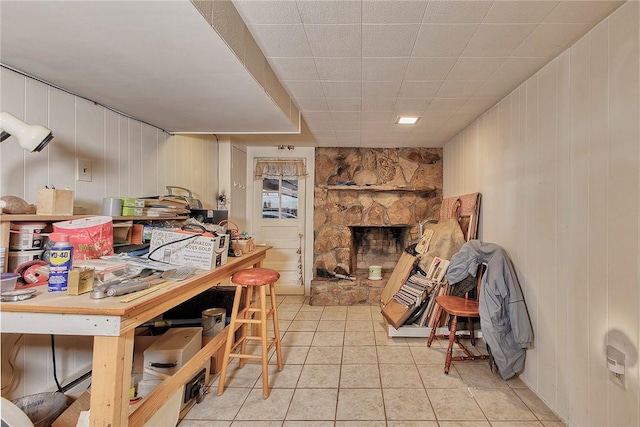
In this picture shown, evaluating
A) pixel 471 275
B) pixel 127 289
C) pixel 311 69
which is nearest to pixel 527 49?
pixel 311 69

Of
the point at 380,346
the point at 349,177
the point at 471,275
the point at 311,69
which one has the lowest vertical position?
→ the point at 380,346

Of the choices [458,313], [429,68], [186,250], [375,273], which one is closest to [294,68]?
[429,68]

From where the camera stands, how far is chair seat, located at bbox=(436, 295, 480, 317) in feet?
7.25

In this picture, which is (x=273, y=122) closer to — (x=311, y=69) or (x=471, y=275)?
(x=311, y=69)

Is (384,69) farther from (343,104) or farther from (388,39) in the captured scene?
(343,104)

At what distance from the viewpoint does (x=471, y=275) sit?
2488 mm

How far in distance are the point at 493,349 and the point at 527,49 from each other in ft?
6.28

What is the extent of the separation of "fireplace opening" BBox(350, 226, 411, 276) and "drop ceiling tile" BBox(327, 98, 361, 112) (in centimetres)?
227

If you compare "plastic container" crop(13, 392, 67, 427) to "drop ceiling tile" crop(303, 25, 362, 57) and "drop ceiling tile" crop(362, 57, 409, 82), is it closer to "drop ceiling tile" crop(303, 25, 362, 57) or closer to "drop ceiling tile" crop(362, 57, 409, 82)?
"drop ceiling tile" crop(303, 25, 362, 57)

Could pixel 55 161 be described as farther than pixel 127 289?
Yes

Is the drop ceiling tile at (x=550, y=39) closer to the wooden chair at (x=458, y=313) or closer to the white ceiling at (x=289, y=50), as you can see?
the white ceiling at (x=289, y=50)

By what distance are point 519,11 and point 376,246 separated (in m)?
3.59

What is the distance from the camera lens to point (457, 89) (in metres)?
2.15

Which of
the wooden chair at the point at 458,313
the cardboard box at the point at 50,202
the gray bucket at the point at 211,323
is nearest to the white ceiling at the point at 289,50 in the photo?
the cardboard box at the point at 50,202
